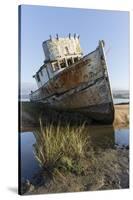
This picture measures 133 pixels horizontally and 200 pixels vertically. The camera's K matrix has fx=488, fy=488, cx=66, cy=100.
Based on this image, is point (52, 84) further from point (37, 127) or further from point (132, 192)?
point (132, 192)

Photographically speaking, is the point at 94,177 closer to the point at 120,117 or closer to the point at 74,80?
the point at 120,117

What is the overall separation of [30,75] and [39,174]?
1.83 ft

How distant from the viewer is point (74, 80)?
2.86 m

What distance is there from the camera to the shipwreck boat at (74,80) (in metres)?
2.80

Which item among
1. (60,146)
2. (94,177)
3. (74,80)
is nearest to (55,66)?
(74,80)

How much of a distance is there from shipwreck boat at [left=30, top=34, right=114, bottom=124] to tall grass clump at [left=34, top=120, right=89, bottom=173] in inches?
5.0

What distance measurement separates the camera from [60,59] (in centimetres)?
283

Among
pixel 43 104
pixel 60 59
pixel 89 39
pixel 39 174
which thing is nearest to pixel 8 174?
pixel 39 174

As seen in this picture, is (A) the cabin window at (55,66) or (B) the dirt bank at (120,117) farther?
(B) the dirt bank at (120,117)

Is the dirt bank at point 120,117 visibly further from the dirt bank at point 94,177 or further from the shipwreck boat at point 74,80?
the dirt bank at point 94,177

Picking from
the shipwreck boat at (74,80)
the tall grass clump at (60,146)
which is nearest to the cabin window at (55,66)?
the shipwreck boat at (74,80)

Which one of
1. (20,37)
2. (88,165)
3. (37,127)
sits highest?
(20,37)

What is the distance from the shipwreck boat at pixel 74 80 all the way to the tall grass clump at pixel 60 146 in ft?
0.42

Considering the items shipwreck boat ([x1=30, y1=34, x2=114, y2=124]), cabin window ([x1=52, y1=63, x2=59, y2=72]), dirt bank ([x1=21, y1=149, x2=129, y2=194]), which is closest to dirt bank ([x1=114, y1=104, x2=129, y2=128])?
shipwreck boat ([x1=30, y1=34, x2=114, y2=124])
